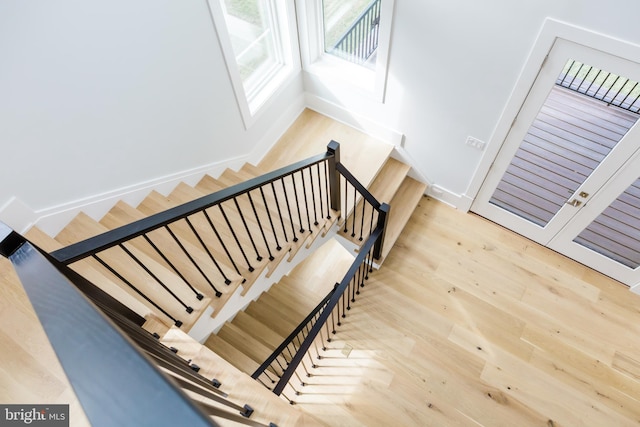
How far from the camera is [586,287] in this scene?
3545mm

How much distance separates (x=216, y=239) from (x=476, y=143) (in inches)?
90.0

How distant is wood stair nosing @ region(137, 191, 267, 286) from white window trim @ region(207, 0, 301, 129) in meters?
1.11

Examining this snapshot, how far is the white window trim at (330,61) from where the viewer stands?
131 inches

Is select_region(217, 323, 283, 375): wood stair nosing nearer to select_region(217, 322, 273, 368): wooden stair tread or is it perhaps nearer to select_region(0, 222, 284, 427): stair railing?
select_region(217, 322, 273, 368): wooden stair tread

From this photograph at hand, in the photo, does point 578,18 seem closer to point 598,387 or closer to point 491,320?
point 491,320

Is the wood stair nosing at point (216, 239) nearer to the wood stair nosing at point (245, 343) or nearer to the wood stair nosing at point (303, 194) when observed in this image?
the wood stair nosing at point (303, 194)

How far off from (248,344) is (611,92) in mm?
3799

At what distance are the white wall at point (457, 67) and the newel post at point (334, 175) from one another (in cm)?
118

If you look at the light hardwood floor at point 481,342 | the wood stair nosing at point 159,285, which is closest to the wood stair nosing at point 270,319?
the light hardwood floor at point 481,342

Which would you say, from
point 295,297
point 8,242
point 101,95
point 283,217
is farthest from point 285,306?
point 8,242

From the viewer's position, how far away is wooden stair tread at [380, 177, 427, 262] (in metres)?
3.77

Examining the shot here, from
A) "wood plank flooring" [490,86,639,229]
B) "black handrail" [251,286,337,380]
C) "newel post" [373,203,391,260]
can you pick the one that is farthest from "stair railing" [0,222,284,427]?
"wood plank flooring" [490,86,639,229]

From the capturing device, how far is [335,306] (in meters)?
2.73

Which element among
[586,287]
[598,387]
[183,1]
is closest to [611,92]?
[586,287]
